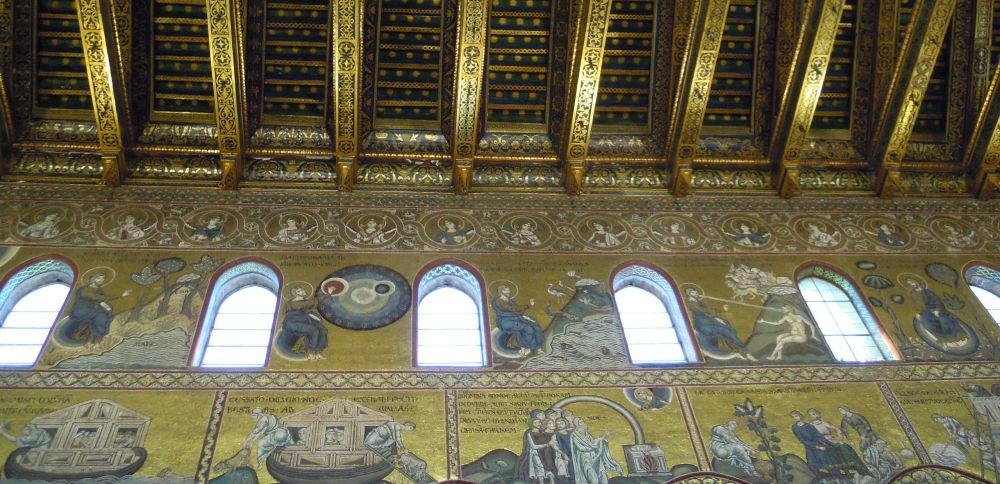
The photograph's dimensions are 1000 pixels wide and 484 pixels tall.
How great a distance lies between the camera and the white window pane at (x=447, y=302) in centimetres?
982

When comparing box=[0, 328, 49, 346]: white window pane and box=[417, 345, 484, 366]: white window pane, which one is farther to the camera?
box=[417, 345, 484, 366]: white window pane

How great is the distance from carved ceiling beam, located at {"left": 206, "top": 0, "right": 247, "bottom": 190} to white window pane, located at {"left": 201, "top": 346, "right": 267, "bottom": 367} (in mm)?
2509

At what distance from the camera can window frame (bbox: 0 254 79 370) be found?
363 inches

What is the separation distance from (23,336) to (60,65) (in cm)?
356

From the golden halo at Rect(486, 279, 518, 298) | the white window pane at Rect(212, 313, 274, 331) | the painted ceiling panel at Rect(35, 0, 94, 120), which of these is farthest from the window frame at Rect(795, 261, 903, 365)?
the painted ceiling panel at Rect(35, 0, 94, 120)

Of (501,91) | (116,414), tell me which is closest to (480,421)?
(116,414)

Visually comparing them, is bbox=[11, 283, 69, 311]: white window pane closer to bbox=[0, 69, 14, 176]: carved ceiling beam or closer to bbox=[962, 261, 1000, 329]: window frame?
bbox=[0, 69, 14, 176]: carved ceiling beam

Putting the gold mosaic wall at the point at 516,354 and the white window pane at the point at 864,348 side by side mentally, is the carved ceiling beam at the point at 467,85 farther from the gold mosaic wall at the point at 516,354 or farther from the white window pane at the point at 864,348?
the white window pane at the point at 864,348

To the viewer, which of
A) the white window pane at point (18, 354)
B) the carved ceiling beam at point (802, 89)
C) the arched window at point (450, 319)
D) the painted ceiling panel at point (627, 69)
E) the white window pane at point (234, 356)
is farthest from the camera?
the painted ceiling panel at point (627, 69)

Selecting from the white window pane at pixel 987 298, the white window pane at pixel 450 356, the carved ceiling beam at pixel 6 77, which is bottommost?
the white window pane at pixel 450 356

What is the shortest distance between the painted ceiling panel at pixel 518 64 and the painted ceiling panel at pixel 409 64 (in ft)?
2.33

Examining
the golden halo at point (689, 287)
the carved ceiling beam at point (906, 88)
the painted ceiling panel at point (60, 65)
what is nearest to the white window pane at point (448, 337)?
the golden halo at point (689, 287)

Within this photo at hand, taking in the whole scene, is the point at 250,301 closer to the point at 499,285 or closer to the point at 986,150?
the point at 499,285

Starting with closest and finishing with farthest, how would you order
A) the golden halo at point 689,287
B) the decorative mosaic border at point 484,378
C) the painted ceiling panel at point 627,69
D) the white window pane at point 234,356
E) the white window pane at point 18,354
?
1. the decorative mosaic border at point 484,378
2. the white window pane at point 18,354
3. the white window pane at point 234,356
4. the golden halo at point 689,287
5. the painted ceiling panel at point 627,69
